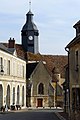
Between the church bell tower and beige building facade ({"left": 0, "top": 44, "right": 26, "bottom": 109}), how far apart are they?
15.2m

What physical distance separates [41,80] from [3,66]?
22.7 meters

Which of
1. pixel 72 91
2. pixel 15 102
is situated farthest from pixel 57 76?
pixel 72 91

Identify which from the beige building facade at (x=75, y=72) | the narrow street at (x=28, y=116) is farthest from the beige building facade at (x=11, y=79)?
the beige building facade at (x=75, y=72)

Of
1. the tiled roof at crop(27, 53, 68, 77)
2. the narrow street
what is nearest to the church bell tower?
the tiled roof at crop(27, 53, 68, 77)

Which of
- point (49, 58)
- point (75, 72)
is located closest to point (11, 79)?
point (49, 58)

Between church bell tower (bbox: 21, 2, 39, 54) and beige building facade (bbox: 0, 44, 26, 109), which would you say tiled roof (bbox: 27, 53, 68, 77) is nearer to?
church bell tower (bbox: 21, 2, 39, 54)

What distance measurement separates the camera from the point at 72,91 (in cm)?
3175

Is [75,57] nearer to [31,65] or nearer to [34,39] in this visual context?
[31,65]

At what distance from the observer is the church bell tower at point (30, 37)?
90.8m

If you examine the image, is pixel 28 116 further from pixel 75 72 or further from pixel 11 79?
pixel 11 79

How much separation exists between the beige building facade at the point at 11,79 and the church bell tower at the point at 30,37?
1519 cm

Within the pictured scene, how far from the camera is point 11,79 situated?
2539 inches

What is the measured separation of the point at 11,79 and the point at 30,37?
1079 inches

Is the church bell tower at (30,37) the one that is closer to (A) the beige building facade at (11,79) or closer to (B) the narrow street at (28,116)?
(A) the beige building facade at (11,79)
